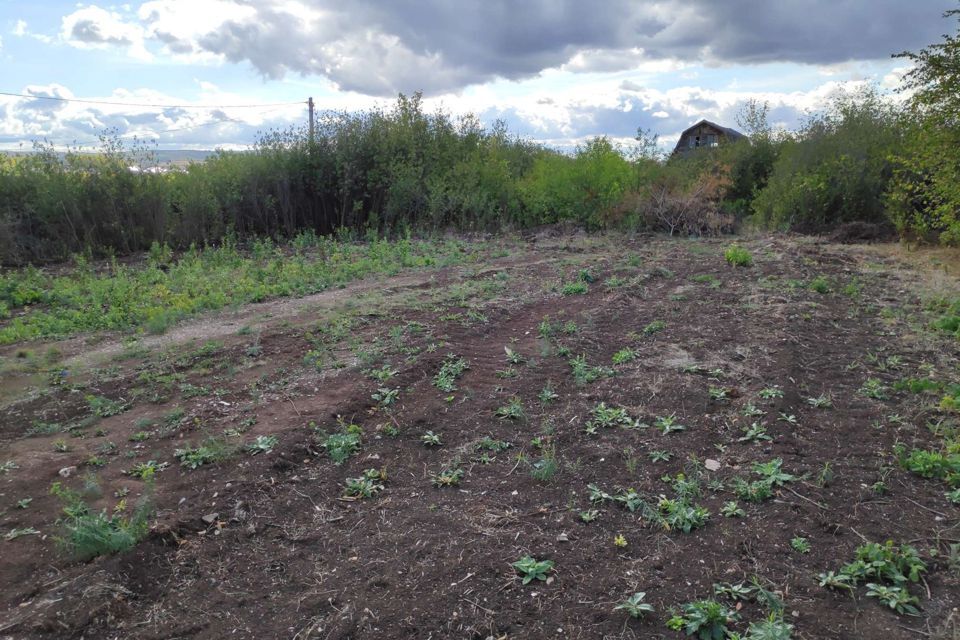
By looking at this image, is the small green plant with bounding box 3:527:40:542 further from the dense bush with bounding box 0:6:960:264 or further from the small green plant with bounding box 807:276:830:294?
the dense bush with bounding box 0:6:960:264

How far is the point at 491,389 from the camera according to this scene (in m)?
4.43

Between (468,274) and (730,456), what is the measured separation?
5466 mm

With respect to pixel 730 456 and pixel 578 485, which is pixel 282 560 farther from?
pixel 730 456

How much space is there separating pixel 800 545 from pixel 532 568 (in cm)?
115

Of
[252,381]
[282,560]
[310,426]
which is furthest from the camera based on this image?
[252,381]

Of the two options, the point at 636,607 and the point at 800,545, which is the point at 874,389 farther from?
the point at 636,607

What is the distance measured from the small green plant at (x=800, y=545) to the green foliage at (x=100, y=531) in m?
2.86

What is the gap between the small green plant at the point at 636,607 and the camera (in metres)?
2.34

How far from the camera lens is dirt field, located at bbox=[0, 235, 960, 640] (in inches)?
96.8

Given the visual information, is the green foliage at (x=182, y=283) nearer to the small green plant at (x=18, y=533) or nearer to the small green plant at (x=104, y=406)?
the small green plant at (x=104, y=406)

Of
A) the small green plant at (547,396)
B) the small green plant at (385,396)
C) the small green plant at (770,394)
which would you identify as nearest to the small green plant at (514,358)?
the small green plant at (547,396)

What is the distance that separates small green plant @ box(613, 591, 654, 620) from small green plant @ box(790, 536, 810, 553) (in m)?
0.75

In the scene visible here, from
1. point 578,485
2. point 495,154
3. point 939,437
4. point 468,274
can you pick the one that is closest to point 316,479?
point 578,485

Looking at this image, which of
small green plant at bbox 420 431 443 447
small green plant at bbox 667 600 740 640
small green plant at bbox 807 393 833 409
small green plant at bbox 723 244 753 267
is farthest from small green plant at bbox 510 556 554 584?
small green plant at bbox 723 244 753 267
